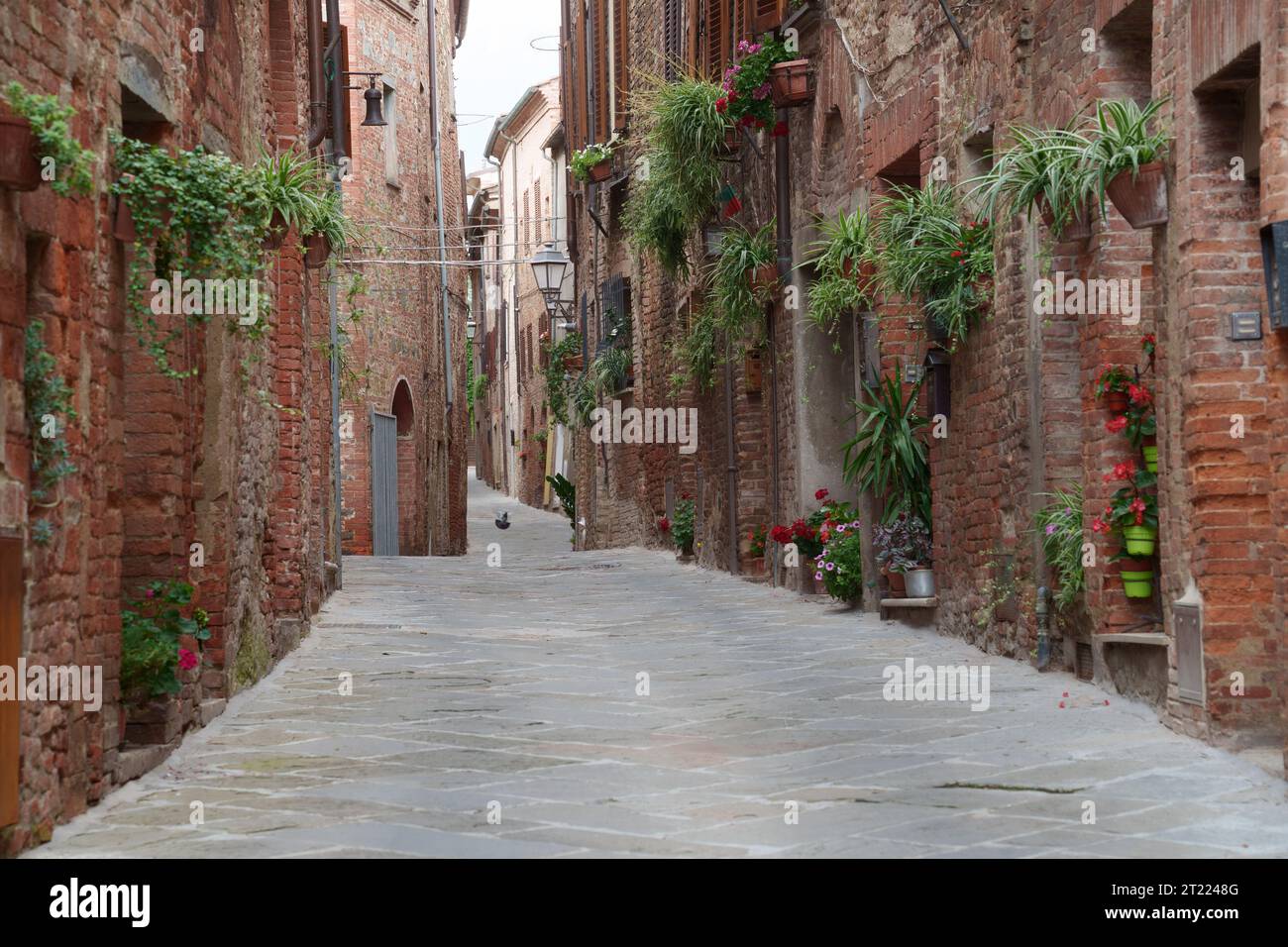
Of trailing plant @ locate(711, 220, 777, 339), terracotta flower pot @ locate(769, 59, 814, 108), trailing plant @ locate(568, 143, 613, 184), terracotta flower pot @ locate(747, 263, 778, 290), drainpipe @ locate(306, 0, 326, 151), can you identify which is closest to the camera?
drainpipe @ locate(306, 0, 326, 151)

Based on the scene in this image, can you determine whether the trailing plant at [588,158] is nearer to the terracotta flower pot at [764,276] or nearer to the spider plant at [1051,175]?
the terracotta flower pot at [764,276]

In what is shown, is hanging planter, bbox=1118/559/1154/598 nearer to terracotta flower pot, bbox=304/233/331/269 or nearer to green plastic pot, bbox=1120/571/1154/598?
green plastic pot, bbox=1120/571/1154/598

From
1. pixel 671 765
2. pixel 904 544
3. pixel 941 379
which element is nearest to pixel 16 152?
pixel 671 765

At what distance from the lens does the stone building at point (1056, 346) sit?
6.14 metres

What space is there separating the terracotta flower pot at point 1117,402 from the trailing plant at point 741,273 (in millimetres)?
6784

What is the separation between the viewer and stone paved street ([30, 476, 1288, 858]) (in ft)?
15.5

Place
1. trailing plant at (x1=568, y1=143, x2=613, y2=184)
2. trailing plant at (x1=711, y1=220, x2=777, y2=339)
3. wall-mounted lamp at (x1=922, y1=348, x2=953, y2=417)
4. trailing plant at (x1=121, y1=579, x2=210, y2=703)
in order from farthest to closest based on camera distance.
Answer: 1. trailing plant at (x1=568, y1=143, x2=613, y2=184)
2. trailing plant at (x1=711, y1=220, x2=777, y2=339)
3. wall-mounted lamp at (x1=922, y1=348, x2=953, y2=417)
4. trailing plant at (x1=121, y1=579, x2=210, y2=703)

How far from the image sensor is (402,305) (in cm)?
2562

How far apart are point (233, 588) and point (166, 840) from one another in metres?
3.23

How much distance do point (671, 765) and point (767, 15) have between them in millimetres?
9356

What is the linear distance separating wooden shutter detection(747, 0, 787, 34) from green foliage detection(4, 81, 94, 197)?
9.77 meters

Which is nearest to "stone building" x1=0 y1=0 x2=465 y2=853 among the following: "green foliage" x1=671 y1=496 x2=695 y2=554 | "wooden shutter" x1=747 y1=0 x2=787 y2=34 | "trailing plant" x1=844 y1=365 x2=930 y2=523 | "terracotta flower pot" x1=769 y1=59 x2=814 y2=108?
"trailing plant" x1=844 y1=365 x2=930 y2=523

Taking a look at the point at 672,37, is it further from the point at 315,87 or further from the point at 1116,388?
the point at 1116,388
